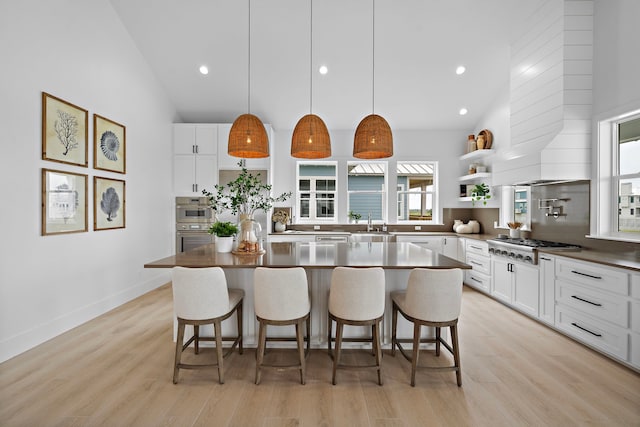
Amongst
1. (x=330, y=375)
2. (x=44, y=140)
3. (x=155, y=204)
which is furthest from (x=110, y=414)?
(x=155, y=204)

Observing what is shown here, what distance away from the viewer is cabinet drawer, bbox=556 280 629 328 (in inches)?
101

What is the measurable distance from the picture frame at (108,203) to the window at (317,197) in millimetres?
3038

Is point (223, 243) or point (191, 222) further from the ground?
point (191, 222)

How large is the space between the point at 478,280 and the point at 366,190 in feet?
8.43

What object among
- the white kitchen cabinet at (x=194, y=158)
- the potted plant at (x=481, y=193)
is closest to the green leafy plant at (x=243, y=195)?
the white kitchen cabinet at (x=194, y=158)

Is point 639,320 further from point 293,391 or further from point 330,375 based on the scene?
point 293,391

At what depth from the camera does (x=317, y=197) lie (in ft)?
20.2

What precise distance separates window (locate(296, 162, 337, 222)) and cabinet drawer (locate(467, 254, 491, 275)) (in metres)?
2.57

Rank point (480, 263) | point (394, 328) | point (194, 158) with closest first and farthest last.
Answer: point (394, 328) < point (480, 263) < point (194, 158)

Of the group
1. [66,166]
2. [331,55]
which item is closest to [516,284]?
[331,55]

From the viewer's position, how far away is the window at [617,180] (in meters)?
3.11

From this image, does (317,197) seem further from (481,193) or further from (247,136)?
(247,136)

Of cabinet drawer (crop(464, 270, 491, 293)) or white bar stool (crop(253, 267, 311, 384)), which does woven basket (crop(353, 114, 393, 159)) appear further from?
cabinet drawer (crop(464, 270, 491, 293))

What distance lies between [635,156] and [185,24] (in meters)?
5.51
